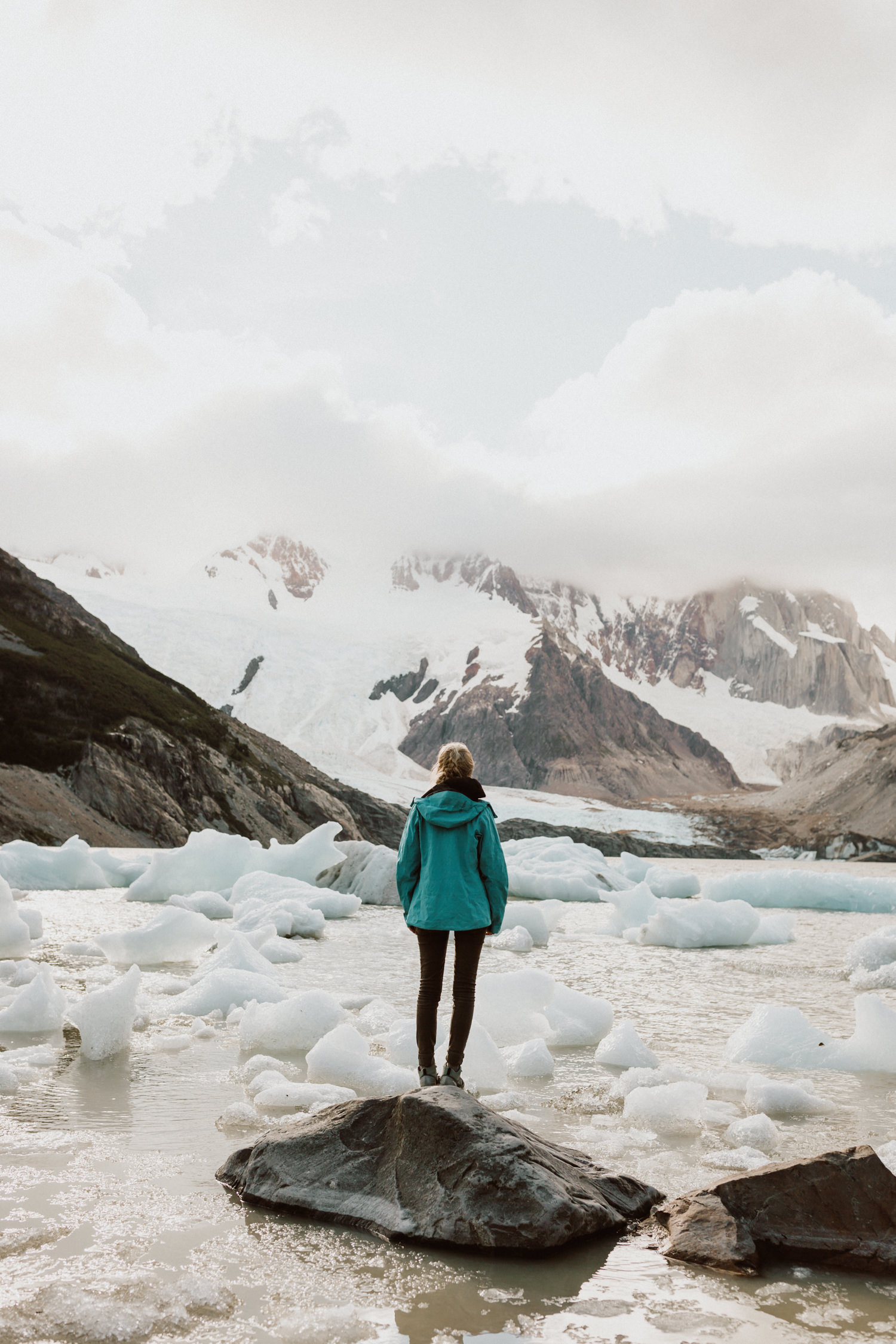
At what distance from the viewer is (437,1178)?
13.0 feet

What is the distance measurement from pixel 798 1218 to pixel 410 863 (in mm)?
2638

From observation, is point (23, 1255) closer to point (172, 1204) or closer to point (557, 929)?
point (172, 1204)

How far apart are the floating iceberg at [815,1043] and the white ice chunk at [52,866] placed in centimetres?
1929

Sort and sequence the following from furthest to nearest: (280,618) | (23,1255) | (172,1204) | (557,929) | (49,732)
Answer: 1. (280,618)
2. (49,732)
3. (557,929)
4. (172,1204)
5. (23,1255)

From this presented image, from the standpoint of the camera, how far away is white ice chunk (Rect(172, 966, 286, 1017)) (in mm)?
8516

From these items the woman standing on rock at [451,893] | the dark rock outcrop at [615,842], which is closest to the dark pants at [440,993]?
the woman standing on rock at [451,893]

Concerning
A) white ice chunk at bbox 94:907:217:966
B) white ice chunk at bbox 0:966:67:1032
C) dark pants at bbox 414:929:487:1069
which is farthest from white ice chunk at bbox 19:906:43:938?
dark pants at bbox 414:929:487:1069

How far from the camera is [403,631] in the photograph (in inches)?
6516

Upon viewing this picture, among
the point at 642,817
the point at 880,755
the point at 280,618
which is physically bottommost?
the point at 642,817

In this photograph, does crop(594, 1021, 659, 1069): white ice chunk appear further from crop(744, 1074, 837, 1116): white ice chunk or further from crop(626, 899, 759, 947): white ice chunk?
crop(626, 899, 759, 947): white ice chunk

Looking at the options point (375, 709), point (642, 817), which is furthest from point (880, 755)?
point (375, 709)

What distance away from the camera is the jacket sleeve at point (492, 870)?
219 inches

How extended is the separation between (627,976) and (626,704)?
583 feet

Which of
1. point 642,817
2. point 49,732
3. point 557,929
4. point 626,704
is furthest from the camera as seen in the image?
point 626,704
